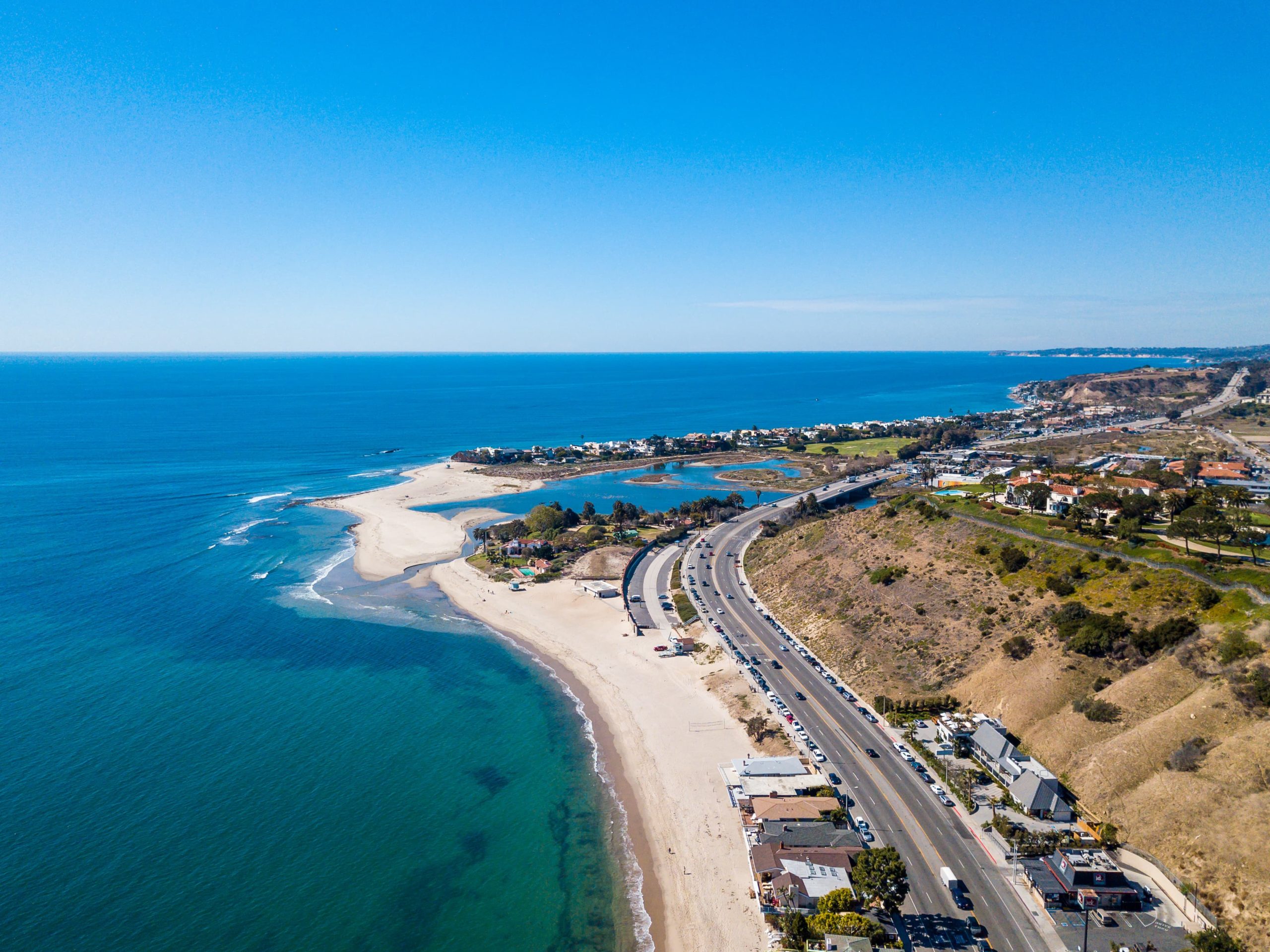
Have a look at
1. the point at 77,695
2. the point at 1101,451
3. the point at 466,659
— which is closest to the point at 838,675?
the point at 466,659

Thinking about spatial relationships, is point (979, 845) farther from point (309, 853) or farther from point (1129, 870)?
point (309, 853)

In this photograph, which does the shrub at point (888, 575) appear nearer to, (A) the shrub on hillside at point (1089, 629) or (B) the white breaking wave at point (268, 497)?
(A) the shrub on hillside at point (1089, 629)

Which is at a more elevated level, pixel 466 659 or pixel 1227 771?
pixel 1227 771

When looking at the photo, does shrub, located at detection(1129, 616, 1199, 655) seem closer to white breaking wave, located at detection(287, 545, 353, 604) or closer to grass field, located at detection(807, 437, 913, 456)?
white breaking wave, located at detection(287, 545, 353, 604)

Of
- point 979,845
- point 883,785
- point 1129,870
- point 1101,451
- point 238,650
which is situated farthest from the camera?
point 1101,451

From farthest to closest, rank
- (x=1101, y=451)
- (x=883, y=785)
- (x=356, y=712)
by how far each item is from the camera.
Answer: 1. (x=1101, y=451)
2. (x=356, y=712)
3. (x=883, y=785)

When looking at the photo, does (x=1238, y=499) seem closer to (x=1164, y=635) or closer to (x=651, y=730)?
(x=1164, y=635)

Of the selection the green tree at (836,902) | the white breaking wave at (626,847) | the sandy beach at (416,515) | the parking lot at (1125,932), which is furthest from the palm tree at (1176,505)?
A: the sandy beach at (416,515)

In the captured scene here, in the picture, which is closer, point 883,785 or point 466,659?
point 883,785
